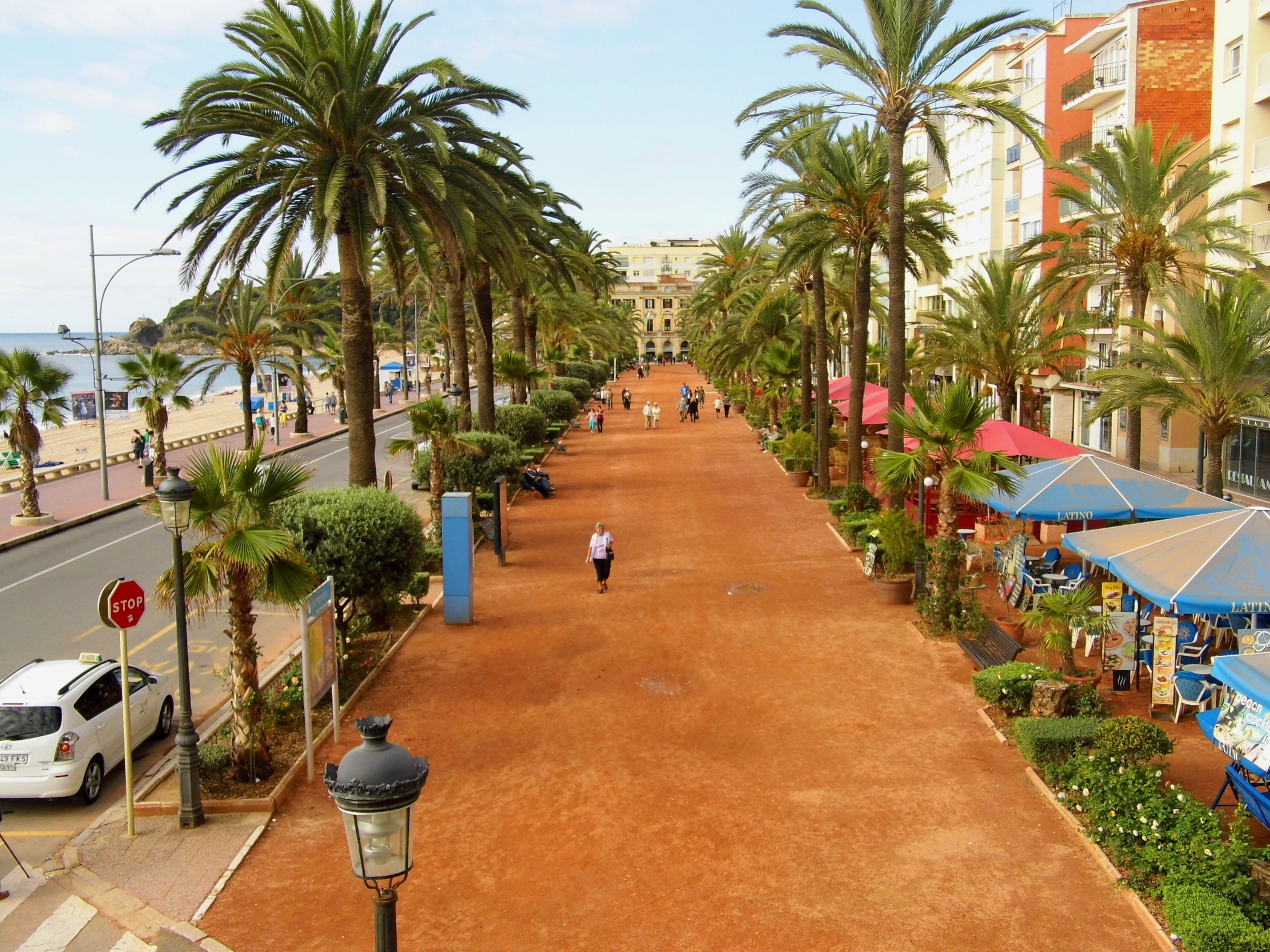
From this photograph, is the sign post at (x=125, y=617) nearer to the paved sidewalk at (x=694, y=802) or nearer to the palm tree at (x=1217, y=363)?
the paved sidewalk at (x=694, y=802)

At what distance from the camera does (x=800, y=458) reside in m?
30.7

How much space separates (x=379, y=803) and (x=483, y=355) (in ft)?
86.2

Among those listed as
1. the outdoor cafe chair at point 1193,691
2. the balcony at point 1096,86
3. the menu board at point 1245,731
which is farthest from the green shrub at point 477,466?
the balcony at point 1096,86

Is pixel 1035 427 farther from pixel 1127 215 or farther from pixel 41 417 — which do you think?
pixel 41 417

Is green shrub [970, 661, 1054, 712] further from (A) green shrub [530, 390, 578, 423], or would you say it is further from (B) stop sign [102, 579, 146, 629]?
(A) green shrub [530, 390, 578, 423]

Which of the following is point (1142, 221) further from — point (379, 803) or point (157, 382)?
point (157, 382)

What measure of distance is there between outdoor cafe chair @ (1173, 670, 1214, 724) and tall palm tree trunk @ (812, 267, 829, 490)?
16.2 metres

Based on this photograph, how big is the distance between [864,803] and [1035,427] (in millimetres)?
35184

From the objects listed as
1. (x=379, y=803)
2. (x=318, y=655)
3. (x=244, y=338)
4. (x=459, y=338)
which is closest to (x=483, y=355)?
(x=459, y=338)

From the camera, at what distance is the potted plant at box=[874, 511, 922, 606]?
17.4m

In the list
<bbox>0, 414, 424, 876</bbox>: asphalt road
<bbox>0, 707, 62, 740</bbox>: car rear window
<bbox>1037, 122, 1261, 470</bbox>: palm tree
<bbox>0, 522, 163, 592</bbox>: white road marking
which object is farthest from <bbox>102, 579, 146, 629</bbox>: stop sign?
<bbox>1037, 122, 1261, 470</bbox>: palm tree

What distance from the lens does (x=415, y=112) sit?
58.4 feet

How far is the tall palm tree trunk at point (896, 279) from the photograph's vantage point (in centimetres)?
2006

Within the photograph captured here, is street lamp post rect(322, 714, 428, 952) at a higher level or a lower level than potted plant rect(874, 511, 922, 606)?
higher
